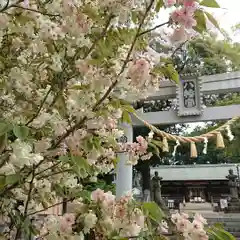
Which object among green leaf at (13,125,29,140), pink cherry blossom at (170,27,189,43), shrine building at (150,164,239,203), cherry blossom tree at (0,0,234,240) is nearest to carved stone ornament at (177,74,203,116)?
cherry blossom tree at (0,0,234,240)

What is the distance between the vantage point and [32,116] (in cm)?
108

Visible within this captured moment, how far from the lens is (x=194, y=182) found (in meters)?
15.8

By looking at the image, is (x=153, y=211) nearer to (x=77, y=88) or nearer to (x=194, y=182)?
(x=77, y=88)

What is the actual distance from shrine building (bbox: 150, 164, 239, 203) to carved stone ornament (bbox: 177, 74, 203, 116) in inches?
418

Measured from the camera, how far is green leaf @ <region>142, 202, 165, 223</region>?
97 cm

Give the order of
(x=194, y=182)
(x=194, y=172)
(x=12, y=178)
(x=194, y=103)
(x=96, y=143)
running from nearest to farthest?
(x=12, y=178)
(x=96, y=143)
(x=194, y=103)
(x=194, y=182)
(x=194, y=172)

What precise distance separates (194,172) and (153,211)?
15809mm

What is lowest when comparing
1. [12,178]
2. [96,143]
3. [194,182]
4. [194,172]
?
[12,178]

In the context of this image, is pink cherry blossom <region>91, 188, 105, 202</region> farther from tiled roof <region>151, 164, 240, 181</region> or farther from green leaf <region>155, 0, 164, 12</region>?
tiled roof <region>151, 164, 240, 181</region>

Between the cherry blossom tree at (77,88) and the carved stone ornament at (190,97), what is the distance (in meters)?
3.89

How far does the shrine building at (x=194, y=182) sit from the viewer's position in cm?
1547

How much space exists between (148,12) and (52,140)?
51 cm

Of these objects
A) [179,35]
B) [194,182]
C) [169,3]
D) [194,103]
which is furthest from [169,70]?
[194,182]

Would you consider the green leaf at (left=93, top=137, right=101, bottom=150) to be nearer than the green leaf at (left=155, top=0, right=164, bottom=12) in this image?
No
